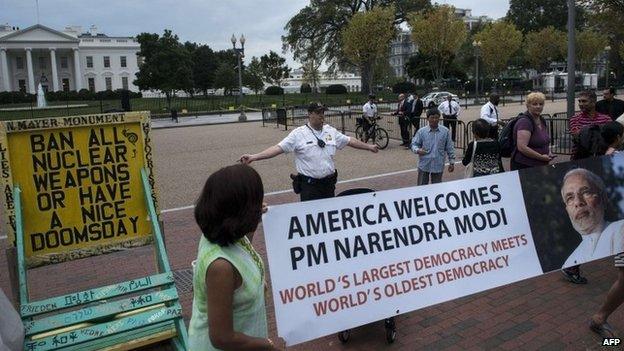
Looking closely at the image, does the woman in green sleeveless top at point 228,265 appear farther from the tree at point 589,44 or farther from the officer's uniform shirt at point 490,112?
the tree at point 589,44

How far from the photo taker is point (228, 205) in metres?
2.02

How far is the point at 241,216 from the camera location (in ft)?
6.70

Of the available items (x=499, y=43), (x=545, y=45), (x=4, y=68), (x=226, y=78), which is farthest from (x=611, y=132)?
(x=4, y=68)

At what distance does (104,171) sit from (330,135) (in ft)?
8.58

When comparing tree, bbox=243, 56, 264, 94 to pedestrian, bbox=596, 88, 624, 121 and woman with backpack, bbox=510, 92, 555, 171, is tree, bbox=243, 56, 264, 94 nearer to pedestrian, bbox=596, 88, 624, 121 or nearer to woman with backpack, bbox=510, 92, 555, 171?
pedestrian, bbox=596, 88, 624, 121

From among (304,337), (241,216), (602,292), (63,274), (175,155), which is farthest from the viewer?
(175,155)

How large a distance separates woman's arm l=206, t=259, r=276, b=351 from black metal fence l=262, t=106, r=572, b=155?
10344 mm

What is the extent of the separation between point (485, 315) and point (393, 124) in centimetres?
1838

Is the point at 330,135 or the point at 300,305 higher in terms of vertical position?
the point at 330,135

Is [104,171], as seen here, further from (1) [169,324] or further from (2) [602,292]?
(2) [602,292]

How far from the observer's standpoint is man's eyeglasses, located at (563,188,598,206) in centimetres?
449

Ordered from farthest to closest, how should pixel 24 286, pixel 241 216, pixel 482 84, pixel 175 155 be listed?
pixel 482 84 < pixel 175 155 < pixel 24 286 < pixel 241 216

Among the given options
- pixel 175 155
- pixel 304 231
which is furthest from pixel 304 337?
pixel 175 155

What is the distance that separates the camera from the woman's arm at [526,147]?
18.2ft
